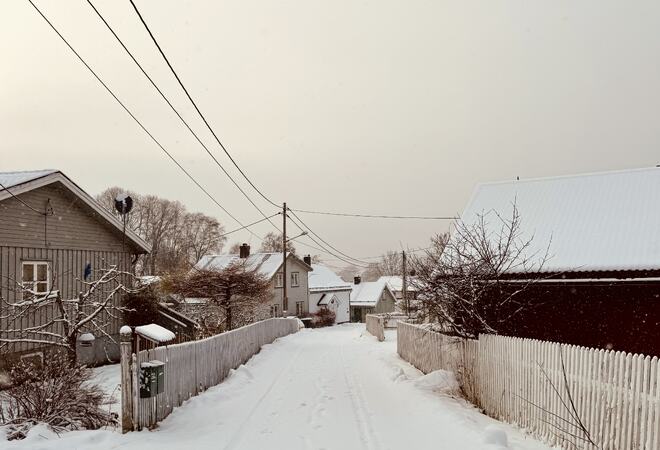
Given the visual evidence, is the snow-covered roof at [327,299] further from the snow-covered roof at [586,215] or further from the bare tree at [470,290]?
the bare tree at [470,290]

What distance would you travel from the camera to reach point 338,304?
Answer: 5756 cm

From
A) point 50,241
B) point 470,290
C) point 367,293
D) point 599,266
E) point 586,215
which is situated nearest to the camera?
point 470,290

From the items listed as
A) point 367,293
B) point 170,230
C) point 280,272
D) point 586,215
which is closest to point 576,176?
point 586,215

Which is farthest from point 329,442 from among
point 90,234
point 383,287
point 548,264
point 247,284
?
point 383,287

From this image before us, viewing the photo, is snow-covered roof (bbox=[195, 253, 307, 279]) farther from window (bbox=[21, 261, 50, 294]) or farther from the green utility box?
the green utility box

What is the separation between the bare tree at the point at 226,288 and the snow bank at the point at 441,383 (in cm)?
1341

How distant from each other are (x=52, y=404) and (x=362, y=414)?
4.82 metres

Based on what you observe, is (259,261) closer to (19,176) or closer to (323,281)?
(323,281)

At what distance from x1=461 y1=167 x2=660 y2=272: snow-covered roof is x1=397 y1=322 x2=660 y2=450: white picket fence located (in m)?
4.86

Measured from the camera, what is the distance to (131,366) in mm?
7320

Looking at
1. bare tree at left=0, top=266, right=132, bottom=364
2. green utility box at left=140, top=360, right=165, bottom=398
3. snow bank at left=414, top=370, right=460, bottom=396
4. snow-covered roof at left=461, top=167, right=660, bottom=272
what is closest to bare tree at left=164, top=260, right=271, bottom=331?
bare tree at left=0, top=266, right=132, bottom=364

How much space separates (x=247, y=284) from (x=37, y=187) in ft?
35.2

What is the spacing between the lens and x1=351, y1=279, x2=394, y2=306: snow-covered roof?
62.5 metres

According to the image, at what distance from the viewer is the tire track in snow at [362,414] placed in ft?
22.3
